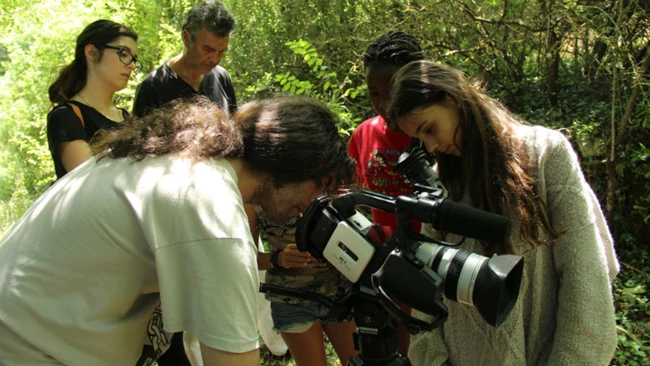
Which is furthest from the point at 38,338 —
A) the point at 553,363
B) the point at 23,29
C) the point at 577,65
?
the point at 23,29

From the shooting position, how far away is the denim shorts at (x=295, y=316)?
2488 millimetres

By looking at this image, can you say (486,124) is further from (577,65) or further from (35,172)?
(35,172)

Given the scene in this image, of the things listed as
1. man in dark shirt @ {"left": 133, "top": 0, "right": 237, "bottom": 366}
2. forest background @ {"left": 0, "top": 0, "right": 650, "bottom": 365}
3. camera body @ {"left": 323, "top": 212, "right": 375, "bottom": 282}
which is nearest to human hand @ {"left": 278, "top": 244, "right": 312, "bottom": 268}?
camera body @ {"left": 323, "top": 212, "right": 375, "bottom": 282}

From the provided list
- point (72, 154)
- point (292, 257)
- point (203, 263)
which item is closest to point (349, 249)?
point (203, 263)

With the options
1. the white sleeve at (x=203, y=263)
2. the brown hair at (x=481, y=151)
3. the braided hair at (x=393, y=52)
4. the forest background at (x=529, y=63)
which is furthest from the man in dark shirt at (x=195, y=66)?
the white sleeve at (x=203, y=263)

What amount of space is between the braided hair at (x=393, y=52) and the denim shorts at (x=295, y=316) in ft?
3.58

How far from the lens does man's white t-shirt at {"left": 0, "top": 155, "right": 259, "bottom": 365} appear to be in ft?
3.90

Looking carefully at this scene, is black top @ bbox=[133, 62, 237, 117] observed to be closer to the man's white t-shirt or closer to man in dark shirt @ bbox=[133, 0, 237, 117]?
man in dark shirt @ bbox=[133, 0, 237, 117]

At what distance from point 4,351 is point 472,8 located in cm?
454

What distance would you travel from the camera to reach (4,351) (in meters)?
1.29

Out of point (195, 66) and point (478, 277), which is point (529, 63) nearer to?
point (195, 66)

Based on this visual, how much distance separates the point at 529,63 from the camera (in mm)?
5383

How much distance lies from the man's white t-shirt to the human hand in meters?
1.04

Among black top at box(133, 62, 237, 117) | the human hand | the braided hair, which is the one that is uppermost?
the braided hair
